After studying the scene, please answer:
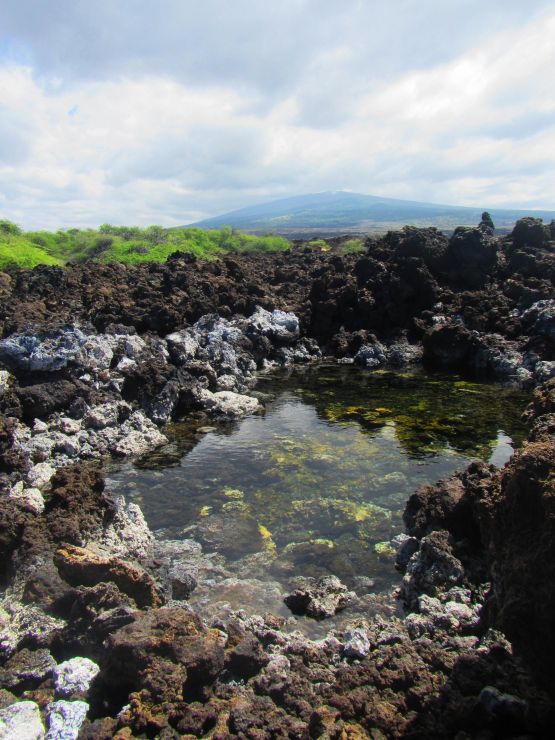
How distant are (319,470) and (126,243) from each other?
2465 inches

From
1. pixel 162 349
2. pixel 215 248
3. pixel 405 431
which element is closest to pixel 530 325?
pixel 405 431

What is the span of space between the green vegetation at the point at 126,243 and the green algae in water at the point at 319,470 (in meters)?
43.6

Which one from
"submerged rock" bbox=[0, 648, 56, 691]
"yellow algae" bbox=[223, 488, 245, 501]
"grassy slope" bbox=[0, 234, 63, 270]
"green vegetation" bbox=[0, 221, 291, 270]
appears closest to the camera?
"submerged rock" bbox=[0, 648, 56, 691]

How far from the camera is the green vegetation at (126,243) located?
6450 centimetres

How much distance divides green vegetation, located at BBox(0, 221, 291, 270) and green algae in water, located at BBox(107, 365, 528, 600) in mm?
43556

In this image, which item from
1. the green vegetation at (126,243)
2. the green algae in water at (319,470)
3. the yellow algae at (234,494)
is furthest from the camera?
the green vegetation at (126,243)

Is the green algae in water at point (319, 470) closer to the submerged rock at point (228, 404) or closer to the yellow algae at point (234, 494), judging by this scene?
the yellow algae at point (234, 494)

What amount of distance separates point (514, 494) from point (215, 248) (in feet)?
252

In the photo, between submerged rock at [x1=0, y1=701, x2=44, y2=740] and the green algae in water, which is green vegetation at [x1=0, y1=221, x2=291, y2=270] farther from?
submerged rock at [x1=0, y1=701, x2=44, y2=740]

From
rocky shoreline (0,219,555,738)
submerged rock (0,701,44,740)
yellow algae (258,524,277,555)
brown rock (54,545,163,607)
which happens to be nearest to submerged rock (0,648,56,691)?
rocky shoreline (0,219,555,738)

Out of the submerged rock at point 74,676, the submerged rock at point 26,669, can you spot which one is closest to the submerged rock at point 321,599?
the submerged rock at point 74,676

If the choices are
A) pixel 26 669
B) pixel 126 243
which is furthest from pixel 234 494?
pixel 126 243

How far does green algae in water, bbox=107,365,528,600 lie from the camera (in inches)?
485

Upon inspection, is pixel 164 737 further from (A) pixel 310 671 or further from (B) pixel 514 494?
(B) pixel 514 494
